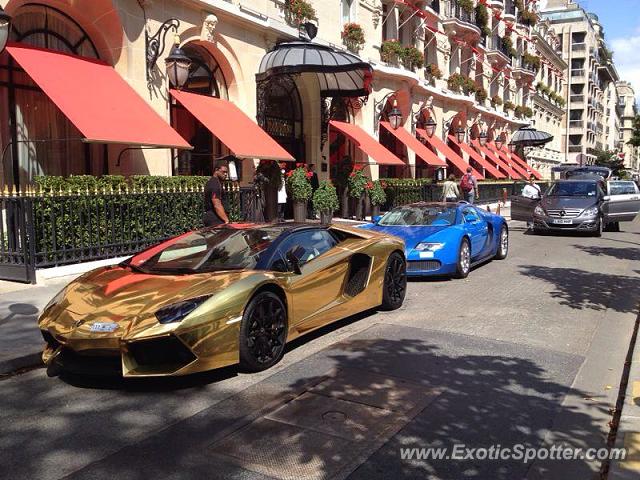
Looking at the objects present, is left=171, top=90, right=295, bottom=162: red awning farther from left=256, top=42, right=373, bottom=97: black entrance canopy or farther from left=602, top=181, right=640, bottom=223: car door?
left=602, top=181, right=640, bottom=223: car door

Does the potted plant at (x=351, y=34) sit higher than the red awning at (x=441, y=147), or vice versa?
the potted plant at (x=351, y=34)

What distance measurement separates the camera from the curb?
3423 mm

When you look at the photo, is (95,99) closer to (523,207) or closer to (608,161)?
(523,207)

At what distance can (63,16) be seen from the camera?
12133 millimetres

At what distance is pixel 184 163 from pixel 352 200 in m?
7.67

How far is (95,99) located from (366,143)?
1127 centimetres

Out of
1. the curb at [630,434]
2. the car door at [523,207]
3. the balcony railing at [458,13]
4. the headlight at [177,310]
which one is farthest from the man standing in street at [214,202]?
the balcony railing at [458,13]

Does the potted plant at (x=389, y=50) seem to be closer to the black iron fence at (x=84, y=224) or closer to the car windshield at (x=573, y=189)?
the car windshield at (x=573, y=189)

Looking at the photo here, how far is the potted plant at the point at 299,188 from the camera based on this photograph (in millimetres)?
17203

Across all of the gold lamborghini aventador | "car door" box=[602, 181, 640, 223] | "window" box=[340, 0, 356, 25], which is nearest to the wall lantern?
the gold lamborghini aventador

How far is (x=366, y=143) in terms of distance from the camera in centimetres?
2062

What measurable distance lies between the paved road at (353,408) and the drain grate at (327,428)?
1 centimetres

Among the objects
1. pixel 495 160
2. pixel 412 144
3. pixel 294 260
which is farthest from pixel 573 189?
pixel 495 160

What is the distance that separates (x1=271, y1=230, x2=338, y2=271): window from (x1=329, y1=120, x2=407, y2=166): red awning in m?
13.8
